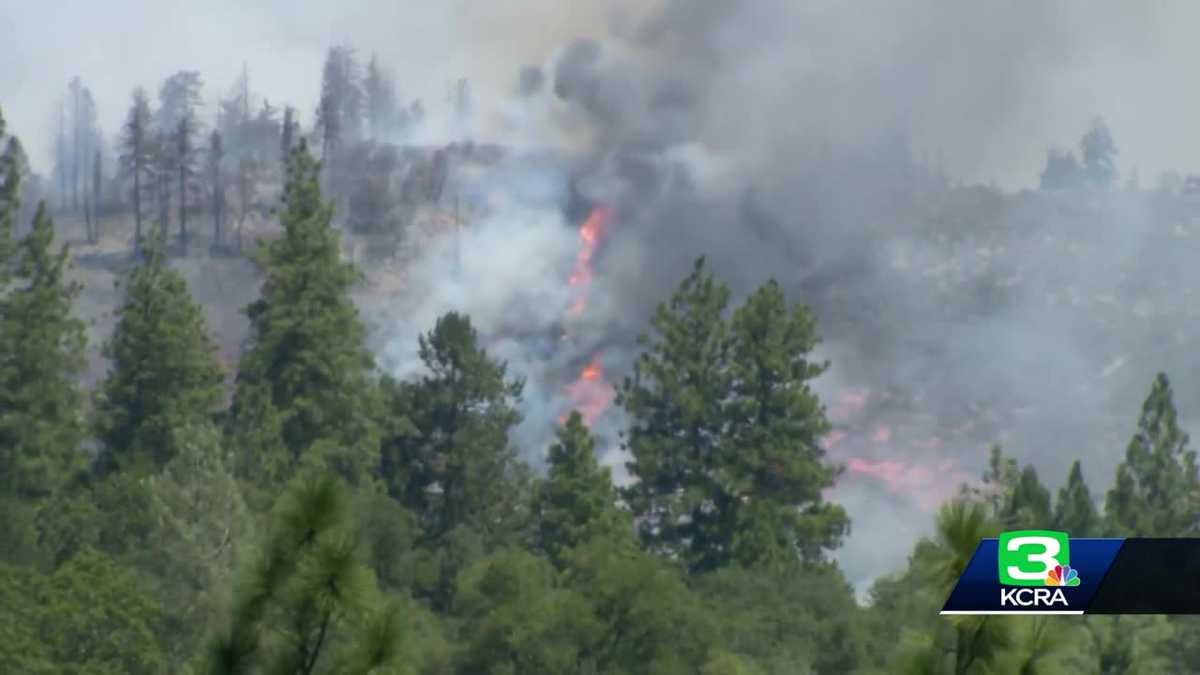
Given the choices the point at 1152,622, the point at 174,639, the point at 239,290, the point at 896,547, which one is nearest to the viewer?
the point at 174,639

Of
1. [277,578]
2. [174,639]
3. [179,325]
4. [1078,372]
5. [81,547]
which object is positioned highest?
[1078,372]

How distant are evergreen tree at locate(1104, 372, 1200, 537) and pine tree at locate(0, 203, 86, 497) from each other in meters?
32.0

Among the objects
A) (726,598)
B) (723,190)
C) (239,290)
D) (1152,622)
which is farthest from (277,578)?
(723,190)

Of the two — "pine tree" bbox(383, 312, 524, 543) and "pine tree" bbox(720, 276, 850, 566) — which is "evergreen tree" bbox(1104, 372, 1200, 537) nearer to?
"pine tree" bbox(720, 276, 850, 566)

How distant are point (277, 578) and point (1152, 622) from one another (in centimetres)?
4484

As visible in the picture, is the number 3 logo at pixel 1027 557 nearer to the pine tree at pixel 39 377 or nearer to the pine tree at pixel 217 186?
the pine tree at pixel 39 377

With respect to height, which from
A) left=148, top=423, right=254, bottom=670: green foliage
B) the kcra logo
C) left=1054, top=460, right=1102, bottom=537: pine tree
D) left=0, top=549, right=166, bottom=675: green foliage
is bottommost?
the kcra logo

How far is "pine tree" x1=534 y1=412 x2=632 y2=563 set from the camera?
71.4 metres

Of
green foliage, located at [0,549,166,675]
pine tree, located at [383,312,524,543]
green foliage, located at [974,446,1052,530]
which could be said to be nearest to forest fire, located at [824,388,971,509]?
green foliage, located at [974,446,1052,530]

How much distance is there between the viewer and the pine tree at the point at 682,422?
7844cm

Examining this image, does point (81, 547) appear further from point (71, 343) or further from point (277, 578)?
point (277, 578)

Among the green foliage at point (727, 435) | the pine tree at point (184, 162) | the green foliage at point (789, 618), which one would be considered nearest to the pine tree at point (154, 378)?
the green foliage at point (727, 435)

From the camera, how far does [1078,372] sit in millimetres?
108875

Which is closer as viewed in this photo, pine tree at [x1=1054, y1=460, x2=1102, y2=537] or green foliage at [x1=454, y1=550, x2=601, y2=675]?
green foliage at [x1=454, y1=550, x2=601, y2=675]
